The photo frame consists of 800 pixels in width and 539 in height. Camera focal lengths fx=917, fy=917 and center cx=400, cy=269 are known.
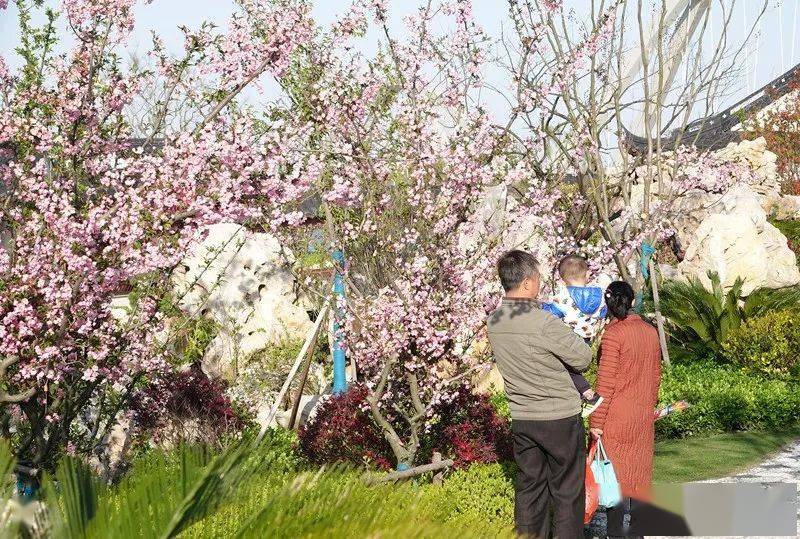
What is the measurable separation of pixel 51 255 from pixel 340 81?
3076 mm

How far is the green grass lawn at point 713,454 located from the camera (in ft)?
29.0

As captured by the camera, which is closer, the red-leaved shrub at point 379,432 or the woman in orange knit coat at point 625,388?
the woman in orange knit coat at point 625,388

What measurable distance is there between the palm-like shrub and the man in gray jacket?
9.31m

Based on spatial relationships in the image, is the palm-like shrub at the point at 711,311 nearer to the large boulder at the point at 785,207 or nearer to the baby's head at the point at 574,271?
the baby's head at the point at 574,271

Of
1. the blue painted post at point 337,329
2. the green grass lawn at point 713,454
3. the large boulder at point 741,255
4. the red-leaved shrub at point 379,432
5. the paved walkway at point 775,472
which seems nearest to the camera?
the red-leaved shrub at point 379,432

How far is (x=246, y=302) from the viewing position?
13.5 meters

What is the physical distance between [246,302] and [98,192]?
6.53m

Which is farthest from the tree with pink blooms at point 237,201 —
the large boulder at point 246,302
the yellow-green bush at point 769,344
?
the yellow-green bush at point 769,344

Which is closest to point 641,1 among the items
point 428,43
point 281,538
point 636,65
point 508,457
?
point 636,65

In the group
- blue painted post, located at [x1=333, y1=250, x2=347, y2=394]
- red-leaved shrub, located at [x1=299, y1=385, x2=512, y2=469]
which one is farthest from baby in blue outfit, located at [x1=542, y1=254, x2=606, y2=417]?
blue painted post, located at [x1=333, y1=250, x2=347, y2=394]

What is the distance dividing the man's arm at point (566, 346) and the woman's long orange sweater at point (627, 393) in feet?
2.14

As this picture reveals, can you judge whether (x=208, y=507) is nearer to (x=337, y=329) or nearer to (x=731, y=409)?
(x=337, y=329)

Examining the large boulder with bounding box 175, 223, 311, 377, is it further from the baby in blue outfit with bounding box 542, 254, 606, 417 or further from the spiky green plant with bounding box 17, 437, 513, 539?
the spiky green plant with bounding box 17, 437, 513, 539

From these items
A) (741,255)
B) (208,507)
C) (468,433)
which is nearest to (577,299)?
(468,433)
